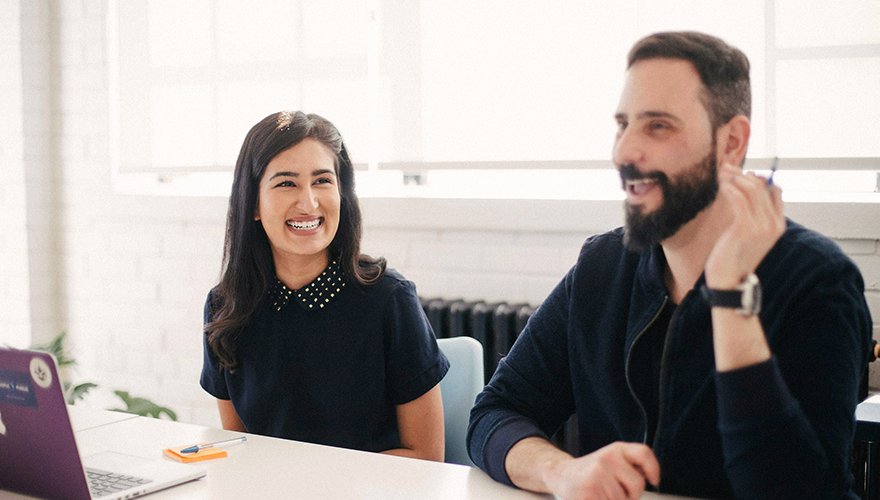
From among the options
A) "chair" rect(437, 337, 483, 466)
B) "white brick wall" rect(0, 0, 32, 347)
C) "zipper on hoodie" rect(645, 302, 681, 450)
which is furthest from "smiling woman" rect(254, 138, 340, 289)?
"white brick wall" rect(0, 0, 32, 347)

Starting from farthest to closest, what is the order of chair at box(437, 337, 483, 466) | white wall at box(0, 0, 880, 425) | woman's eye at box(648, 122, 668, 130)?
white wall at box(0, 0, 880, 425) < chair at box(437, 337, 483, 466) < woman's eye at box(648, 122, 668, 130)

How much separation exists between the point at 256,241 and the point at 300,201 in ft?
0.52

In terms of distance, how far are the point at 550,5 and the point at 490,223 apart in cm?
67

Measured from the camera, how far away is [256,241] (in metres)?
1.89

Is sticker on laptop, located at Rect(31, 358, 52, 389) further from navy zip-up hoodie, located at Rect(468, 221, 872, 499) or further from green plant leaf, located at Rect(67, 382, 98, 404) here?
green plant leaf, located at Rect(67, 382, 98, 404)

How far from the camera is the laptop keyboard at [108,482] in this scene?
1.26 meters

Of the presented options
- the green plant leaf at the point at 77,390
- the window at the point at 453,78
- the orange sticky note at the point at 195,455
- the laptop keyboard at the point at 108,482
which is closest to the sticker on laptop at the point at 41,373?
the laptop keyboard at the point at 108,482

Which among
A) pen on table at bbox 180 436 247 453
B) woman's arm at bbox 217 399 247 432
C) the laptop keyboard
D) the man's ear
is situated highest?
the man's ear

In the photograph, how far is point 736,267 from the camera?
3.51ft

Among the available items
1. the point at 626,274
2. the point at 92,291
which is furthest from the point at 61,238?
the point at 626,274

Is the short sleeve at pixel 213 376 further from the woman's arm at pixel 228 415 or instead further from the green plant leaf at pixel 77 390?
the green plant leaf at pixel 77 390

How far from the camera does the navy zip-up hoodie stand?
1.04 metres

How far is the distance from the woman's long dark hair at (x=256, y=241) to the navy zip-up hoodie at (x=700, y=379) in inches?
21.2

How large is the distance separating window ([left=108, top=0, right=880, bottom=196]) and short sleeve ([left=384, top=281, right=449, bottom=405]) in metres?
0.85
